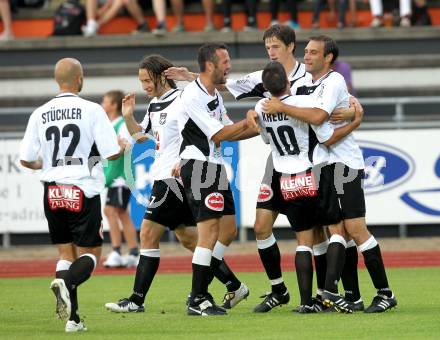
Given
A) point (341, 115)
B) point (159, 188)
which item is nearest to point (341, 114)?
point (341, 115)

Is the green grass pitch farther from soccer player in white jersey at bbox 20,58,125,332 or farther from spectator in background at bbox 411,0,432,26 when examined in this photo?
spectator in background at bbox 411,0,432,26

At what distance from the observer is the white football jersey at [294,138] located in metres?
9.51

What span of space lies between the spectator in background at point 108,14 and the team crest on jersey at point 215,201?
11906 mm

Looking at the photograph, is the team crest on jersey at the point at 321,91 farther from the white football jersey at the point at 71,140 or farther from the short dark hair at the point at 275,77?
the white football jersey at the point at 71,140

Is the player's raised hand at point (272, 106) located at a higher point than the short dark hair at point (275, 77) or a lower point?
lower

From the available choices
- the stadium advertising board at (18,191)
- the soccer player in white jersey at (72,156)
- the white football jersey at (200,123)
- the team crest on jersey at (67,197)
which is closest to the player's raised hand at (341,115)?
the white football jersey at (200,123)

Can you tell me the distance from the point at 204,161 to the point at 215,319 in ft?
4.35

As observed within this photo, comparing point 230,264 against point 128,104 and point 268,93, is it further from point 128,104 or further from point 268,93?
point 268,93

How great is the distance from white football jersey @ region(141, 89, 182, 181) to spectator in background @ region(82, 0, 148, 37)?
11.1m

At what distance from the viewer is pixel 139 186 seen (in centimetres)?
1675

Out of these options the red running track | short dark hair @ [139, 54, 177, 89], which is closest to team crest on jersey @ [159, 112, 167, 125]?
short dark hair @ [139, 54, 177, 89]

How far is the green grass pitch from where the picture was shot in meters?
8.48

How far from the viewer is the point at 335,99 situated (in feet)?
31.3

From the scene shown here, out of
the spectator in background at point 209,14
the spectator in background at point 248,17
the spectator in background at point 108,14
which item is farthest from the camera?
the spectator in background at point 108,14
